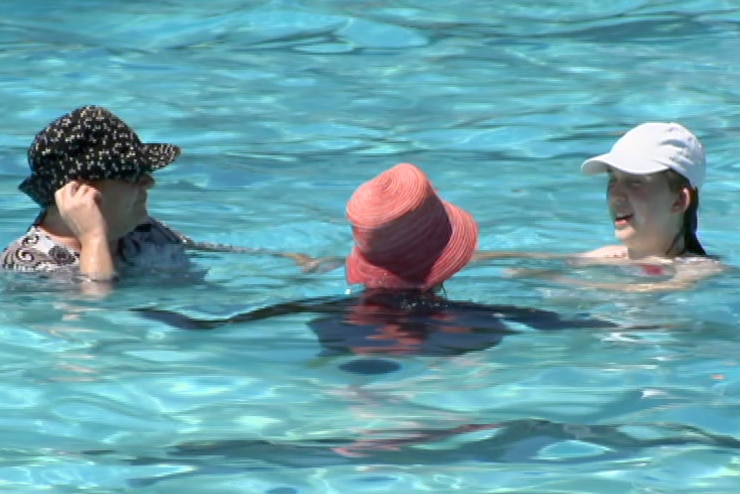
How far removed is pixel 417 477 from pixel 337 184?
4.31 metres

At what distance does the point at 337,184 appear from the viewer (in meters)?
8.94

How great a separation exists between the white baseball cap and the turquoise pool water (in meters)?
0.47

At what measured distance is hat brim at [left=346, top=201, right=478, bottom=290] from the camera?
18.9 ft

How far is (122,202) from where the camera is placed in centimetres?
654

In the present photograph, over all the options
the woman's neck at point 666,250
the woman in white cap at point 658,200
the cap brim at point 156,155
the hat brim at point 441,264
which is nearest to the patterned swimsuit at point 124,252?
the cap brim at point 156,155

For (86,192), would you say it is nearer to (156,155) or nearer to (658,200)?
(156,155)

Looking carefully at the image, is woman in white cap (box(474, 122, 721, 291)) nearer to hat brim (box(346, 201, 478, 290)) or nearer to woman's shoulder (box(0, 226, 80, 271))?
hat brim (box(346, 201, 478, 290))

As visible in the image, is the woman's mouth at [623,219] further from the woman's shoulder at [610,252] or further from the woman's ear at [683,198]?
the woman's shoulder at [610,252]

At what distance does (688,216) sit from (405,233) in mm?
1628

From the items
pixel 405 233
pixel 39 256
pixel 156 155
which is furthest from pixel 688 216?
pixel 39 256

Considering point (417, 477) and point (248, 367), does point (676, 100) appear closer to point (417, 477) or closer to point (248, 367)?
point (248, 367)

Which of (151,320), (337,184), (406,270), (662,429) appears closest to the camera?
(662,429)

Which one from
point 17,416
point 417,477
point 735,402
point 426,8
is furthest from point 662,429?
point 426,8

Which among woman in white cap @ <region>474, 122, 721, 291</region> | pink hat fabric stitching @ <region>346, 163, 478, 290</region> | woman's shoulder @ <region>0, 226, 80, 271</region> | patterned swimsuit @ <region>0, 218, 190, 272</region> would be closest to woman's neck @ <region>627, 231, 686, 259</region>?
woman in white cap @ <region>474, 122, 721, 291</region>
